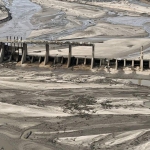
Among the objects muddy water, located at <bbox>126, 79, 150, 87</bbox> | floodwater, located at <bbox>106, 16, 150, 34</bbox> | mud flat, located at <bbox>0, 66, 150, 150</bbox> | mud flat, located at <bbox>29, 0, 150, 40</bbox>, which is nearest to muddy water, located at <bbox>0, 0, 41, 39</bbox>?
mud flat, located at <bbox>29, 0, 150, 40</bbox>

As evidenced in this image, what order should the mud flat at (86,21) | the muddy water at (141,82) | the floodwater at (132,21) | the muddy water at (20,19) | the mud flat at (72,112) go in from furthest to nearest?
the floodwater at (132,21) → the muddy water at (20,19) → the mud flat at (86,21) → the muddy water at (141,82) → the mud flat at (72,112)

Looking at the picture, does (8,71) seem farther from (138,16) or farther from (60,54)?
(138,16)

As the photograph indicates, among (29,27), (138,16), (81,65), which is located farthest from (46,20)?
(81,65)

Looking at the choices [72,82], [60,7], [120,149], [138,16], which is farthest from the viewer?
[60,7]

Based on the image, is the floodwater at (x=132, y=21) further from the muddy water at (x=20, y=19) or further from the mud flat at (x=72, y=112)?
the mud flat at (x=72, y=112)

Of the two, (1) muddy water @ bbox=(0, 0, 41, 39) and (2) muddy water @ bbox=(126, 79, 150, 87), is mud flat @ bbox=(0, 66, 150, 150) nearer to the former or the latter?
(2) muddy water @ bbox=(126, 79, 150, 87)

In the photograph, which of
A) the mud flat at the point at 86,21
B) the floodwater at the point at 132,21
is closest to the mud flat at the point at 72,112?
the mud flat at the point at 86,21
